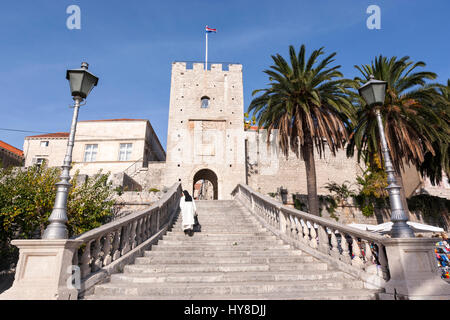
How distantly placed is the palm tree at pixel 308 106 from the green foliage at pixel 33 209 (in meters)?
10.6

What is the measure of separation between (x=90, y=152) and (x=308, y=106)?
21596mm

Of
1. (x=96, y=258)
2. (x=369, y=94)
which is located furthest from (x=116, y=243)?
(x=369, y=94)

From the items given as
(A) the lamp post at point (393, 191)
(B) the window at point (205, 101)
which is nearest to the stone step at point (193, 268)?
(A) the lamp post at point (393, 191)

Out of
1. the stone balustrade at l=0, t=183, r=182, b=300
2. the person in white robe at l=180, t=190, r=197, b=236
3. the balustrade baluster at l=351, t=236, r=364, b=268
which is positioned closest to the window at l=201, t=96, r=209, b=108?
the person in white robe at l=180, t=190, r=197, b=236

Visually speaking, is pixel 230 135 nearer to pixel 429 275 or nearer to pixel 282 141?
pixel 282 141

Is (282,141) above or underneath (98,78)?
above

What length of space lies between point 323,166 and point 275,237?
18809 millimetres

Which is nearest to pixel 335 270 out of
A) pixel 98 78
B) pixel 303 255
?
pixel 303 255

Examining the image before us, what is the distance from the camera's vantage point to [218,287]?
4.34 metres

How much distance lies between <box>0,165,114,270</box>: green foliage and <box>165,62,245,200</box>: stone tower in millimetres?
7261

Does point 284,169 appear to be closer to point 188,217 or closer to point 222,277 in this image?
point 188,217

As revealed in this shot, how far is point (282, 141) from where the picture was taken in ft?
48.8

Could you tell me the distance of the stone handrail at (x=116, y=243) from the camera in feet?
14.5
